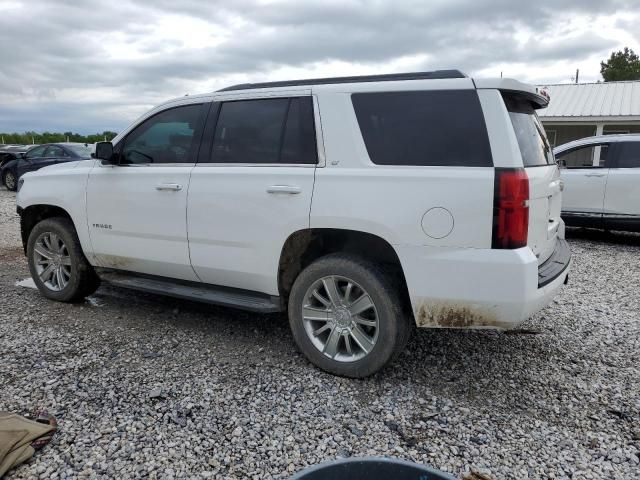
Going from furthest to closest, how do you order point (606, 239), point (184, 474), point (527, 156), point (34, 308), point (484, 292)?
point (606, 239)
point (34, 308)
point (527, 156)
point (484, 292)
point (184, 474)

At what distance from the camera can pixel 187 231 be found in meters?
4.09

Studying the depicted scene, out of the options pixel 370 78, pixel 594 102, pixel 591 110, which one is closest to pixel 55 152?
pixel 370 78

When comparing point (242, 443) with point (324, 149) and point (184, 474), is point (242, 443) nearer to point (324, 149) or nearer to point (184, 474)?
point (184, 474)

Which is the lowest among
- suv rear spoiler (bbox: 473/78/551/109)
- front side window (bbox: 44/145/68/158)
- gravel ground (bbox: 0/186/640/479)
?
gravel ground (bbox: 0/186/640/479)

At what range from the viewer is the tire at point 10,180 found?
53.7 ft

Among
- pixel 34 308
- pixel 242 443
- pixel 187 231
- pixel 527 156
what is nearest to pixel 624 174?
pixel 527 156

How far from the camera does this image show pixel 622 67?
40.7 meters

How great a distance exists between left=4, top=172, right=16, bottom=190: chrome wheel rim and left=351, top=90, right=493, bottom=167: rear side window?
16325mm

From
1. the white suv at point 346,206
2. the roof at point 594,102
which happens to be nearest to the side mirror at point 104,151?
the white suv at point 346,206

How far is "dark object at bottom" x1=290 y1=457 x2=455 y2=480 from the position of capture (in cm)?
165

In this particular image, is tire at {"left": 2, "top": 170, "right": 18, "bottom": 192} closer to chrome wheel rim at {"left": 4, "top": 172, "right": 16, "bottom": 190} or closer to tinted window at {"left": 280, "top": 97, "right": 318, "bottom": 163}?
chrome wheel rim at {"left": 4, "top": 172, "right": 16, "bottom": 190}

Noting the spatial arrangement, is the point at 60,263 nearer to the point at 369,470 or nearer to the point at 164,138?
the point at 164,138

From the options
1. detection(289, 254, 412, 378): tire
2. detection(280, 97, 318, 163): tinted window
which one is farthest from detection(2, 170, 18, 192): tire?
detection(289, 254, 412, 378): tire

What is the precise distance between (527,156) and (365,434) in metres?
1.99
